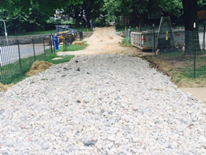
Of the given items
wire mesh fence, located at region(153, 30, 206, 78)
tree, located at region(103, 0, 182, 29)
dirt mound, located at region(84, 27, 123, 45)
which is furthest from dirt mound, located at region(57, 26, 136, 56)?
tree, located at region(103, 0, 182, 29)

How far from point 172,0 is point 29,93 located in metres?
24.2

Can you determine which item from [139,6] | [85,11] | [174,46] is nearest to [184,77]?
[174,46]

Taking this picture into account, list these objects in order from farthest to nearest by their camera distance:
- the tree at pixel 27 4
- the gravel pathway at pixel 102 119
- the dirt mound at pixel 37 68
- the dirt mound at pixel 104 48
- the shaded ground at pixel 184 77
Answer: the dirt mound at pixel 104 48 → the tree at pixel 27 4 → the dirt mound at pixel 37 68 → the shaded ground at pixel 184 77 → the gravel pathway at pixel 102 119

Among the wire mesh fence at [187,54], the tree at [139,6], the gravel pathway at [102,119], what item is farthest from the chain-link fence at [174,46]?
the tree at [139,6]

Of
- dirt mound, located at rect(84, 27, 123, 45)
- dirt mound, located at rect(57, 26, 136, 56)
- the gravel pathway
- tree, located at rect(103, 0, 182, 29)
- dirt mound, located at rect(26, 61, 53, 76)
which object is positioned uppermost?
tree, located at rect(103, 0, 182, 29)

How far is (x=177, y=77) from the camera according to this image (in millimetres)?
8328

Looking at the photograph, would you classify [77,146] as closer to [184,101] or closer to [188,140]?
[188,140]

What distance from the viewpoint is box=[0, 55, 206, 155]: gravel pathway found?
380 centimetres

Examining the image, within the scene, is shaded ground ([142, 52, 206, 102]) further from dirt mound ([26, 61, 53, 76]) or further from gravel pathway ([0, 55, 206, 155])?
dirt mound ([26, 61, 53, 76])

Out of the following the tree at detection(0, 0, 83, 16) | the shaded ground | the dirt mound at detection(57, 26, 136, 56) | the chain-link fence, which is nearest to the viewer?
the shaded ground

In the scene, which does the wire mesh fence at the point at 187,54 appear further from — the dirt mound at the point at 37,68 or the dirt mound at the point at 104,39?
the dirt mound at the point at 104,39

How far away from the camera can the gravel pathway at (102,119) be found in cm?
380

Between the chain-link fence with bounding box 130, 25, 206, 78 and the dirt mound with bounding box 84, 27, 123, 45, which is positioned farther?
the dirt mound with bounding box 84, 27, 123, 45

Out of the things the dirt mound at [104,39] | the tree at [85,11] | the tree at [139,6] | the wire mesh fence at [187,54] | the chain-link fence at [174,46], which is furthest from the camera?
the tree at [85,11]
